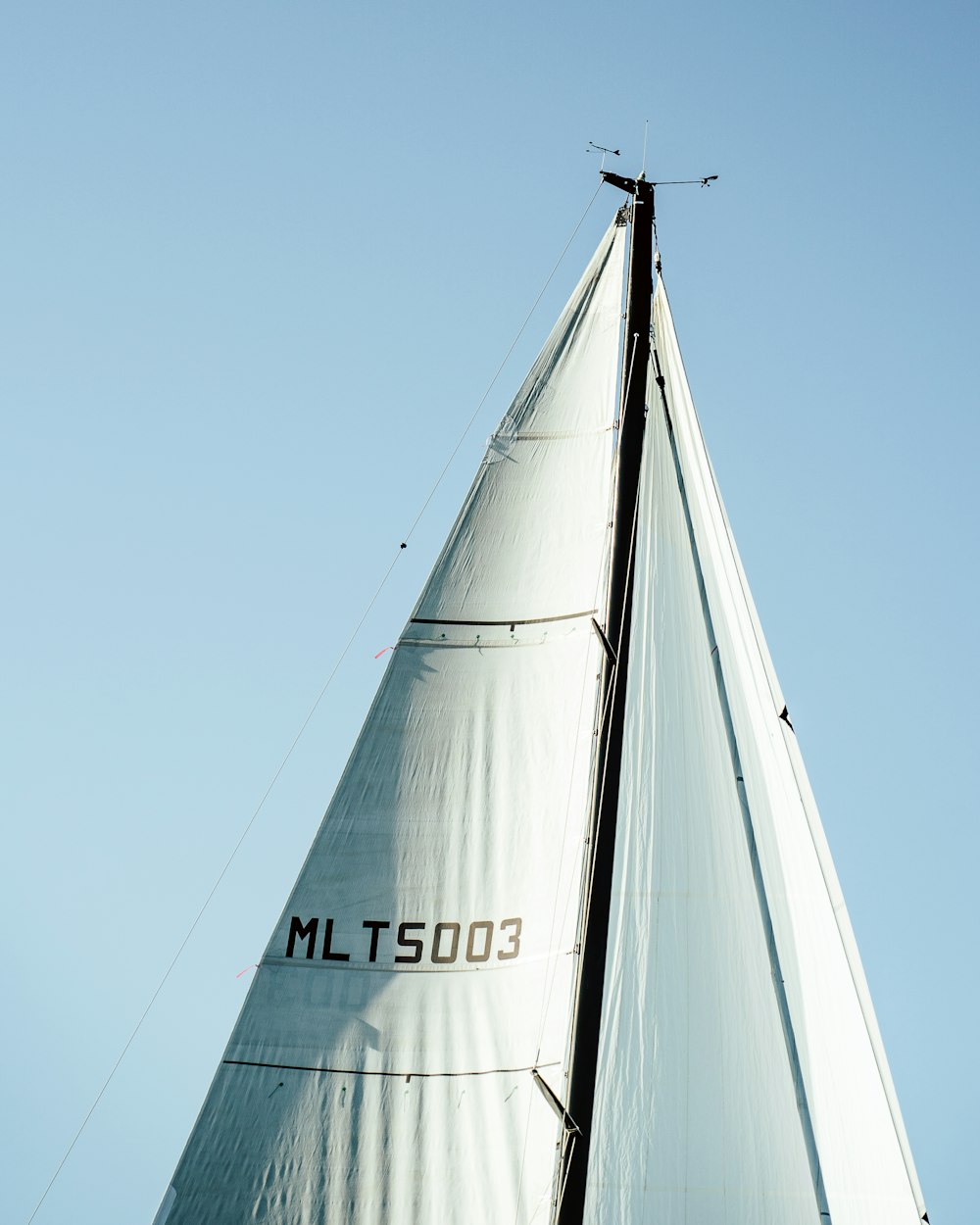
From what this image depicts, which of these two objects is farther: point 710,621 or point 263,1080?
point 710,621

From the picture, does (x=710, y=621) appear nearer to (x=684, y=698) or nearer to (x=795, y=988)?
(x=684, y=698)

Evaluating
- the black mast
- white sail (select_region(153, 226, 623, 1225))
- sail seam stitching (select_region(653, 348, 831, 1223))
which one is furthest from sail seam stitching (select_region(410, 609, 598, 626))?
sail seam stitching (select_region(653, 348, 831, 1223))

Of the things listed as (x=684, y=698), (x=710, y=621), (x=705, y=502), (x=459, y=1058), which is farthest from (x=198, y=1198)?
(x=705, y=502)

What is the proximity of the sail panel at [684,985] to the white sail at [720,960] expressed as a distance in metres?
0.01

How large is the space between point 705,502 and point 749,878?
2486mm

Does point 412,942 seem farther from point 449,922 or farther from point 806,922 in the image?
point 806,922

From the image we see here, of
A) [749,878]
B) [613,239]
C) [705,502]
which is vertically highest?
[613,239]

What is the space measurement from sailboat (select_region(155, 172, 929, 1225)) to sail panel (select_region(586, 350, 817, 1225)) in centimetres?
1

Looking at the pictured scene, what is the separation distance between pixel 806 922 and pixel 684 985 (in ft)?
2.65

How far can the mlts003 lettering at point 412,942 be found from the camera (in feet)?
22.7

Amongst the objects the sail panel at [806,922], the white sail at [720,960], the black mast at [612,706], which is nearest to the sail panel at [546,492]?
the black mast at [612,706]

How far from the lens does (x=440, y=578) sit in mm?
7859

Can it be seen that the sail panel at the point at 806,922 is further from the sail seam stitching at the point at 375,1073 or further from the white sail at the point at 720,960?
the sail seam stitching at the point at 375,1073

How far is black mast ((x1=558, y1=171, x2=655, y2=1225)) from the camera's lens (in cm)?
638
